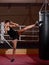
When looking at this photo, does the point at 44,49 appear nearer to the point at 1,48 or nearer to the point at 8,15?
the point at 1,48

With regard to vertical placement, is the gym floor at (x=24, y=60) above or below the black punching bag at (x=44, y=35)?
below

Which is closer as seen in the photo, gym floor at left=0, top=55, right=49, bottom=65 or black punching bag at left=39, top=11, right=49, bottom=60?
black punching bag at left=39, top=11, right=49, bottom=60

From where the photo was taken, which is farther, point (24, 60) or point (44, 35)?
point (24, 60)

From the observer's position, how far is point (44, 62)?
218 inches

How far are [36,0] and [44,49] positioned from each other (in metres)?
5.53

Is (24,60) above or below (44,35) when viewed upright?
below

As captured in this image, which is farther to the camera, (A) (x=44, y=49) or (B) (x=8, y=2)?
(B) (x=8, y=2)

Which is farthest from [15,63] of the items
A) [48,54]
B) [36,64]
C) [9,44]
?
[9,44]

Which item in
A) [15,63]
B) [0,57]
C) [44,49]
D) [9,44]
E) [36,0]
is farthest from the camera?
[36,0]

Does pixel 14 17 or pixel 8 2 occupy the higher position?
pixel 8 2

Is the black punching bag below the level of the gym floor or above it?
above

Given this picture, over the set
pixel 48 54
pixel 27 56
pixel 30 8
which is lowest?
pixel 27 56

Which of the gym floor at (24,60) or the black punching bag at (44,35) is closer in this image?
the black punching bag at (44,35)

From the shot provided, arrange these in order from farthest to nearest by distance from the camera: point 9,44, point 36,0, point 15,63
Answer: point 36,0 < point 9,44 < point 15,63
